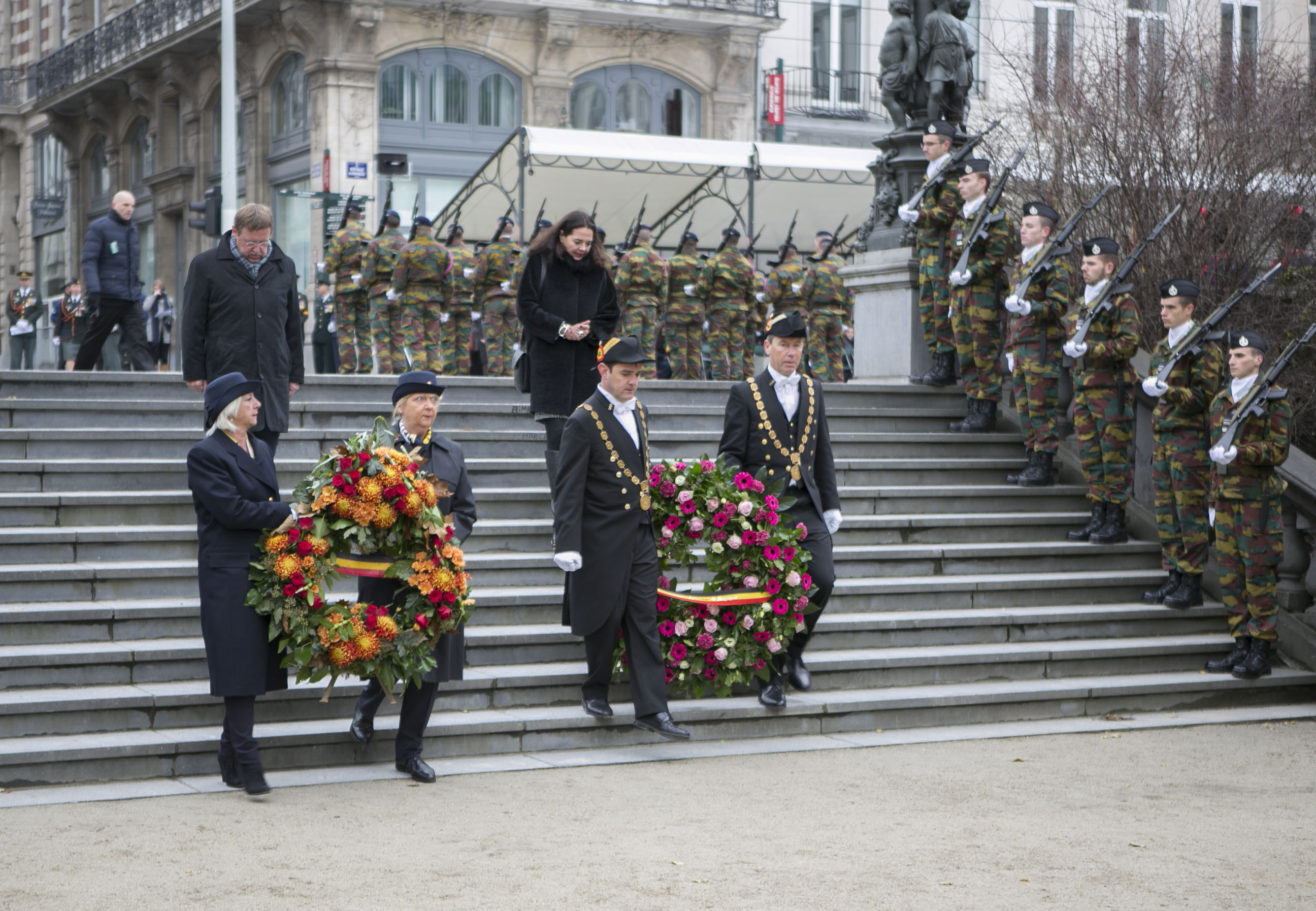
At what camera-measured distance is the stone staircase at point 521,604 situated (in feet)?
25.8

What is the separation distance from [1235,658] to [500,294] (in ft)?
35.4

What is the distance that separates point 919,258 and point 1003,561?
360cm

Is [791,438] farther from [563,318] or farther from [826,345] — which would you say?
[826,345]

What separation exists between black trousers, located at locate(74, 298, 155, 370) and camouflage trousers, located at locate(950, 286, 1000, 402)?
275 inches

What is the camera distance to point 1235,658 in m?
10.1

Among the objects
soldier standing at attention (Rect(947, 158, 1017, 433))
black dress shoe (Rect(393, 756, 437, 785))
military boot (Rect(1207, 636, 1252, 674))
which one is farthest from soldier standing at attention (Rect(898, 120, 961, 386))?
black dress shoe (Rect(393, 756, 437, 785))

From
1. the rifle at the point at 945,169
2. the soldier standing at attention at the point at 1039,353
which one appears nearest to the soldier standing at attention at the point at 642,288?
the rifle at the point at 945,169

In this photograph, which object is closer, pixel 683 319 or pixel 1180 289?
pixel 1180 289

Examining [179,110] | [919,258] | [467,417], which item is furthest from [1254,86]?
[179,110]

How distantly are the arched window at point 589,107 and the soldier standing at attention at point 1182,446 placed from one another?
22445 mm

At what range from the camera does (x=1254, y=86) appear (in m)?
15.8

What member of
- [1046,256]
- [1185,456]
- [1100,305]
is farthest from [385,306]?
[1185,456]

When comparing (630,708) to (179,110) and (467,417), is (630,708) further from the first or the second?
(179,110)

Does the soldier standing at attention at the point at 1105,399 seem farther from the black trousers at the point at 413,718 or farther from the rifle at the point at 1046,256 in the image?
the black trousers at the point at 413,718
